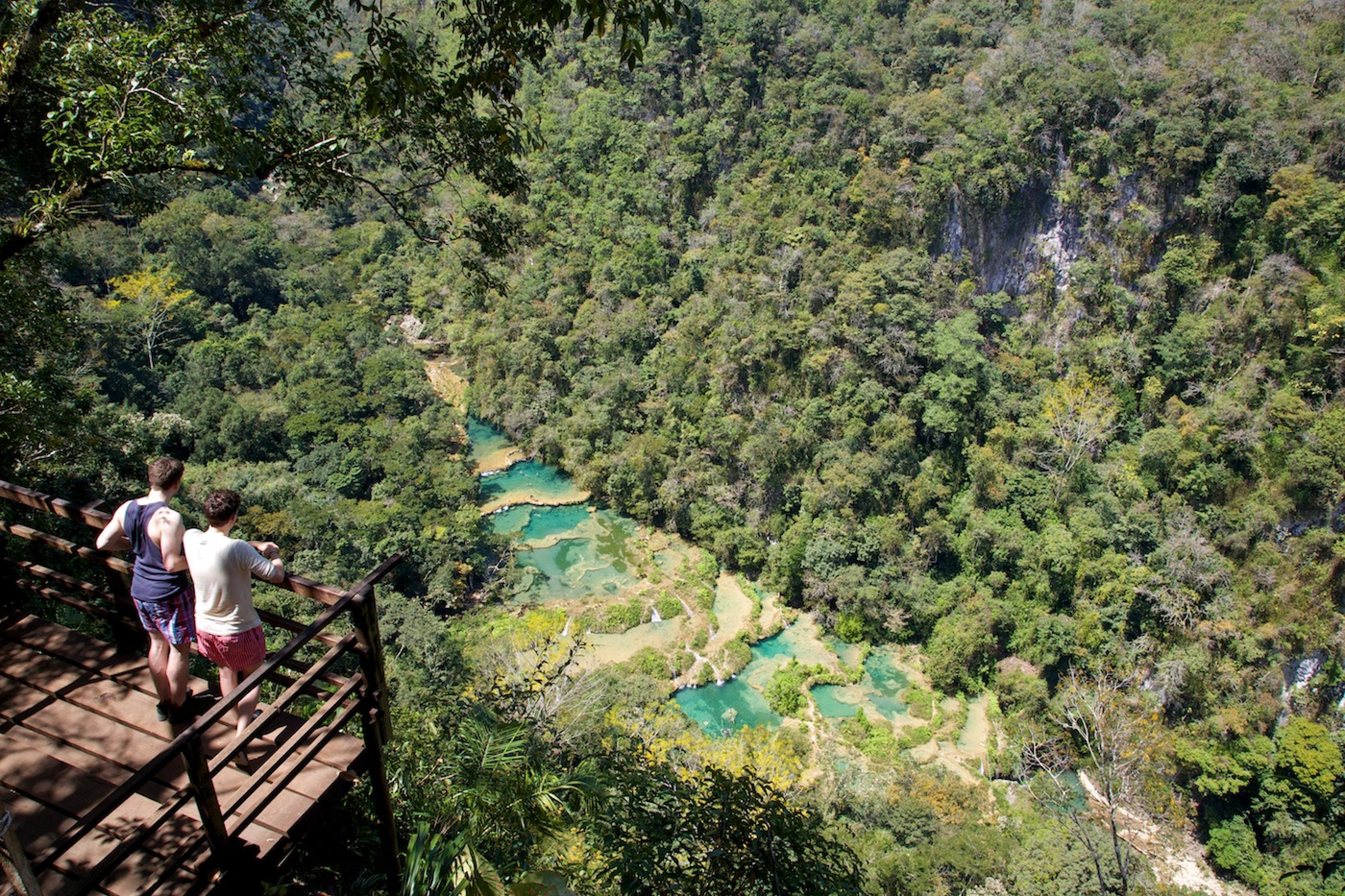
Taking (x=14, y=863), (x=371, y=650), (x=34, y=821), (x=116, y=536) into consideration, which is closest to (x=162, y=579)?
(x=116, y=536)

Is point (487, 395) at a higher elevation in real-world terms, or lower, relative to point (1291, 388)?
lower

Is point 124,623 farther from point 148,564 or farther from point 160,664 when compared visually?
point 148,564

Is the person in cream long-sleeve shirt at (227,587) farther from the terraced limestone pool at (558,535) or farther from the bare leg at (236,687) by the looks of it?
the terraced limestone pool at (558,535)

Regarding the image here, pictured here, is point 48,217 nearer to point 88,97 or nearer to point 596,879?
point 88,97

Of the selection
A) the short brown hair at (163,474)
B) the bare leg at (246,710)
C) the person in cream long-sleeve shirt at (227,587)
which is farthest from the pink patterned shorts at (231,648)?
the short brown hair at (163,474)

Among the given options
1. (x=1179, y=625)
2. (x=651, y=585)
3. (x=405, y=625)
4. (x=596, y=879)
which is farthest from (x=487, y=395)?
(x=596, y=879)
